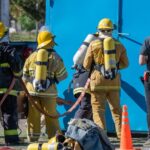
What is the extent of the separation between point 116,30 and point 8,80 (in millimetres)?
1994

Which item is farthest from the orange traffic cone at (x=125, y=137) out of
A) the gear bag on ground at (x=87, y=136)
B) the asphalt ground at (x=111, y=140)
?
the gear bag on ground at (x=87, y=136)

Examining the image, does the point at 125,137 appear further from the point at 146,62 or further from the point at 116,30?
the point at 116,30

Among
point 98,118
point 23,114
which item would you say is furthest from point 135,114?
point 23,114

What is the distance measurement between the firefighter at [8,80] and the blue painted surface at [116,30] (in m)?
1.18

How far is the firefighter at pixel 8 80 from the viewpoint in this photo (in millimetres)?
9797

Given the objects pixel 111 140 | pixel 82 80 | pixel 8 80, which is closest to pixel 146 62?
pixel 82 80

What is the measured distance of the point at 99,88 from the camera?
10039mm

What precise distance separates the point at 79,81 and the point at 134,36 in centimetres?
116

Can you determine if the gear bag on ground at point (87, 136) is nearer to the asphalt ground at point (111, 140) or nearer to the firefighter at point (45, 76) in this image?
the asphalt ground at point (111, 140)

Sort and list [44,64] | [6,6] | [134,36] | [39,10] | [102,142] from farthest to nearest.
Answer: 1. [39,10]
2. [6,6]
3. [134,36]
4. [44,64]
5. [102,142]

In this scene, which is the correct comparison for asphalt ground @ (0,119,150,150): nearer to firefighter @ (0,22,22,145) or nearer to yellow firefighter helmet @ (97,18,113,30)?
firefighter @ (0,22,22,145)

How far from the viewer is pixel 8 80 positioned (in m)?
9.99

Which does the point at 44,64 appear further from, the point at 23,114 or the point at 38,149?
the point at 38,149

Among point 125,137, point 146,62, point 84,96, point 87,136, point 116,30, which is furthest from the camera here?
point 116,30
